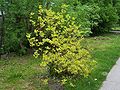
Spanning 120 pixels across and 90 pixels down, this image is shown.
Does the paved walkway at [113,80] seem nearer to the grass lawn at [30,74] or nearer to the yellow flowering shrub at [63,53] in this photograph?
the grass lawn at [30,74]

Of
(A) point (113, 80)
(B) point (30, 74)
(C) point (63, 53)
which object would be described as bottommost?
(A) point (113, 80)

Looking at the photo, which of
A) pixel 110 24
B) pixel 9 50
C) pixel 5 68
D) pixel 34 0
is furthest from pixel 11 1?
pixel 110 24

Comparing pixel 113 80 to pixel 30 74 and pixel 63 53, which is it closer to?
pixel 30 74

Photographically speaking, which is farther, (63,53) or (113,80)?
(113,80)

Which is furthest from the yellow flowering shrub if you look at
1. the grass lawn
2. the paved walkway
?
the paved walkway

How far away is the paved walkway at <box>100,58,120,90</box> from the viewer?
781cm

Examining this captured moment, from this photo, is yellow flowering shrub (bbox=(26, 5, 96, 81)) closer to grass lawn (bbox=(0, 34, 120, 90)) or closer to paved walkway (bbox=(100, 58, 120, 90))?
grass lawn (bbox=(0, 34, 120, 90))

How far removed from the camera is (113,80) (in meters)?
8.50

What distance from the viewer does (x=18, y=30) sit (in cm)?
1095

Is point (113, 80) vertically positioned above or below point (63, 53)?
below

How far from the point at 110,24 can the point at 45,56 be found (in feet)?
45.1

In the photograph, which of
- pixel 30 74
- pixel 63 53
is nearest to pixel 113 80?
pixel 30 74

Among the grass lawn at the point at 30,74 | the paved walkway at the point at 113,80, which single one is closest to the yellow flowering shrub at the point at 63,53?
the grass lawn at the point at 30,74

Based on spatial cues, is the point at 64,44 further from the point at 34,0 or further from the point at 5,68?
the point at 34,0
